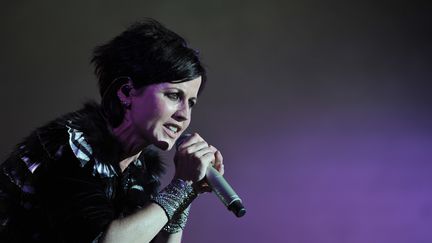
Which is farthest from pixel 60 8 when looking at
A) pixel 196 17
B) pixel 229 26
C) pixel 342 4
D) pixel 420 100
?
pixel 420 100

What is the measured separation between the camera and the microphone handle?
80 centimetres

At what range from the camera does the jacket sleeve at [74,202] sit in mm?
766

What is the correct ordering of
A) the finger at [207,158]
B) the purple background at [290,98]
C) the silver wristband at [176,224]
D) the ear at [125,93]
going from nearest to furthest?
the finger at [207,158] → the ear at [125,93] → the silver wristband at [176,224] → the purple background at [290,98]

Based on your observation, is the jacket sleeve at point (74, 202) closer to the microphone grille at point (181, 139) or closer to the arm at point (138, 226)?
the arm at point (138, 226)

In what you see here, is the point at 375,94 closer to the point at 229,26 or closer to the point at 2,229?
the point at 229,26

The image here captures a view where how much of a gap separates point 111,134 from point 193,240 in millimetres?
929

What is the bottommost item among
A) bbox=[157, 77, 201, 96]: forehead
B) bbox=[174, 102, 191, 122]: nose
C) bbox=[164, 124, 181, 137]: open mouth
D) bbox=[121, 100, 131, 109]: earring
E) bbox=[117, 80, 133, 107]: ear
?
bbox=[164, 124, 181, 137]: open mouth

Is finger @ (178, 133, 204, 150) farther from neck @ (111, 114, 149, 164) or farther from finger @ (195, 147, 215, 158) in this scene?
neck @ (111, 114, 149, 164)

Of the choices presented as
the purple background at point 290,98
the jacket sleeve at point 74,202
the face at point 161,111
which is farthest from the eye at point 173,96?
the purple background at point 290,98

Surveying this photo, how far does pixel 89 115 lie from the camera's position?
98cm

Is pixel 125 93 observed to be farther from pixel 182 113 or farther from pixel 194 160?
pixel 194 160

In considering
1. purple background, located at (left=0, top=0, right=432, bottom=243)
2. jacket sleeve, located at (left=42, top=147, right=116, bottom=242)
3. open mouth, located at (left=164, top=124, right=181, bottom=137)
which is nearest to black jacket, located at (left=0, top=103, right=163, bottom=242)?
jacket sleeve, located at (left=42, top=147, right=116, bottom=242)

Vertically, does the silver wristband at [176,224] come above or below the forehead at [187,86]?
below

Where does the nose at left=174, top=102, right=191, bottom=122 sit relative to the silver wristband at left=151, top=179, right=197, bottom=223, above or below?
above
